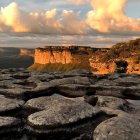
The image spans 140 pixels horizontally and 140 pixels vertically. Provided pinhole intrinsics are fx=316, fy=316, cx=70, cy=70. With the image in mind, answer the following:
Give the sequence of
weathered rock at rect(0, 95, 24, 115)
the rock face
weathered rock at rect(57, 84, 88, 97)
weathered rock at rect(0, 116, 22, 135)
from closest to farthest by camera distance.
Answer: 1. the rock face
2. weathered rock at rect(0, 116, 22, 135)
3. weathered rock at rect(0, 95, 24, 115)
4. weathered rock at rect(57, 84, 88, 97)

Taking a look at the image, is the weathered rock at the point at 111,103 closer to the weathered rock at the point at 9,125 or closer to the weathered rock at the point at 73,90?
the weathered rock at the point at 73,90

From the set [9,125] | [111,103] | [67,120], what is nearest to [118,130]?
[67,120]

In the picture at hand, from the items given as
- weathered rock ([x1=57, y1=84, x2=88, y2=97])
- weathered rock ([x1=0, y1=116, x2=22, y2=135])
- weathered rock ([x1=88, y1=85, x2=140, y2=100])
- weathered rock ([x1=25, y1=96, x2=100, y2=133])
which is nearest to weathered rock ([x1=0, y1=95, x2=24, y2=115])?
weathered rock ([x1=0, y1=116, x2=22, y2=135])

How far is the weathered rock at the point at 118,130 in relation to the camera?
523 inches

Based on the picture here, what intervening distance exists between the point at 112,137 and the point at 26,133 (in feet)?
15.3

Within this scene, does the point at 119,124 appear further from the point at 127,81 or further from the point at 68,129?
the point at 127,81

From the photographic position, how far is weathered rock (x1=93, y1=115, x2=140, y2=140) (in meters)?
13.3

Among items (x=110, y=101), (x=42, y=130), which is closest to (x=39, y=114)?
(x=42, y=130)

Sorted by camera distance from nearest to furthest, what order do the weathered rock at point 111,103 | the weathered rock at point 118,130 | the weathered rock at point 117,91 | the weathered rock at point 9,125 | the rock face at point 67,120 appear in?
1. the weathered rock at point 118,130
2. the rock face at point 67,120
3. the weathered rock at point 9,125
4. the weathered rock at point 111,103
5. the weathered rock at point 117,91

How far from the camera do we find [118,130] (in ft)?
45.0

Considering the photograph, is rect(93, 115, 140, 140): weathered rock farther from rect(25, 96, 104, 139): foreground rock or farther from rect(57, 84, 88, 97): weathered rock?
rect(57, 84, 88, 97): weathered rock

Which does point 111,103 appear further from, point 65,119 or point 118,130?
point 118,130

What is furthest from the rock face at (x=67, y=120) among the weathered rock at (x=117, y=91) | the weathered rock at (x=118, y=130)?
the weathered rock at (x=117, y=91)

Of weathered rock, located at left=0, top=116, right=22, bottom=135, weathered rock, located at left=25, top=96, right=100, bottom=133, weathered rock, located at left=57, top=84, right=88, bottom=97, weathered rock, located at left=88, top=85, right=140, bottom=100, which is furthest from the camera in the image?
weathered rock, located at left=57, top=84, right=88, bottom=97
